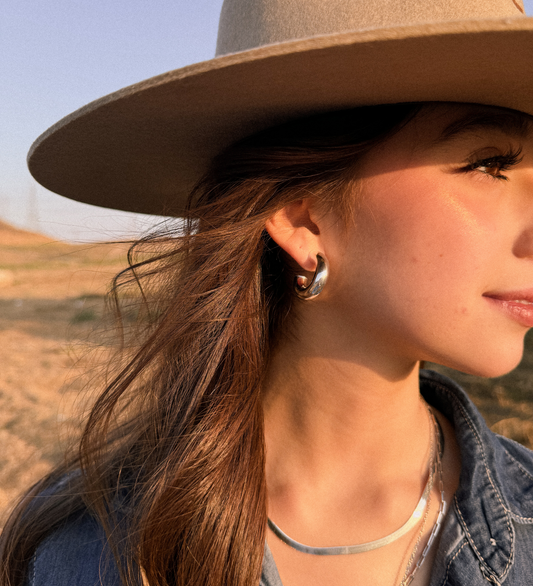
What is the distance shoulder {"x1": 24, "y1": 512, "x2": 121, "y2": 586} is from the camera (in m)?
1.46

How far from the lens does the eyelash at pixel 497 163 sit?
127 centimetres

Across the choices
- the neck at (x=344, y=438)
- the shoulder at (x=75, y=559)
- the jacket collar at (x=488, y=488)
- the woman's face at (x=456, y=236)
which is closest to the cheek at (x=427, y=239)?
the woman's face at (x=456, y=236)

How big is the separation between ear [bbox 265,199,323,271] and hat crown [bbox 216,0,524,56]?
425 mm

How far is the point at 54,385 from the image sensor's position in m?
6.40

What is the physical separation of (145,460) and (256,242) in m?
0.73

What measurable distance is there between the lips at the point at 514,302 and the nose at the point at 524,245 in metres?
0.09

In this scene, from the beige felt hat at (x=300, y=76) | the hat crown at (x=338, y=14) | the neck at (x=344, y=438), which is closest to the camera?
the beige felt hat at (x=300, y=76)

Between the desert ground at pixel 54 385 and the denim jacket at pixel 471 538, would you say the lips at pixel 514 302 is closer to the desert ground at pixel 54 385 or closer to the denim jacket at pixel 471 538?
the denim jacket at pixel 471 538

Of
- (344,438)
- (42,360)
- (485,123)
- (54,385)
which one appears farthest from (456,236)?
(42,360)

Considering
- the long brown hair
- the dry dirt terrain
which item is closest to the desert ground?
the dry dirt terrain

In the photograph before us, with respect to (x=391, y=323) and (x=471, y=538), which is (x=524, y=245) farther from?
(x=471, y=538)

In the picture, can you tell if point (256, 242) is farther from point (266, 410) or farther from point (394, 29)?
point (394, 29)

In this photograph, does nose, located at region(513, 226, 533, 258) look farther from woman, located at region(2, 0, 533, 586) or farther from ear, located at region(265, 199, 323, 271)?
ear, located at region(265, 199, 323, 271)

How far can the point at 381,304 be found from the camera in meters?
1.32
